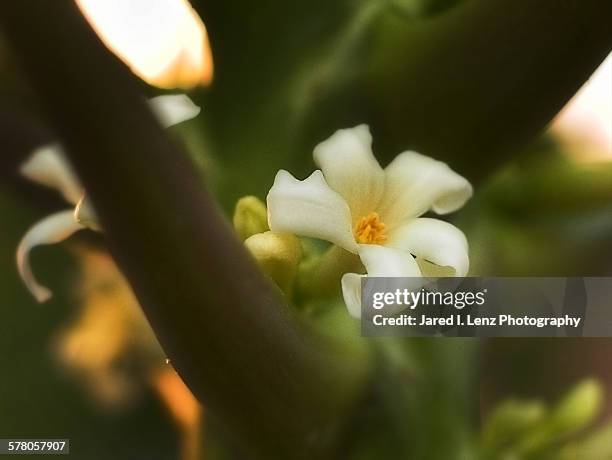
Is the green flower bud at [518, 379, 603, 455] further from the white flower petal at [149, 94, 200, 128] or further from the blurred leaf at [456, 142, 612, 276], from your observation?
the white flower petal at [149, 94, 200, 128]

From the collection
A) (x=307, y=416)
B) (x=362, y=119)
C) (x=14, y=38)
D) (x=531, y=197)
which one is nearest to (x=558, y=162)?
(x=531, y=197)

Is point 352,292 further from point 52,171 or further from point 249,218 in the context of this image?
point 52,171

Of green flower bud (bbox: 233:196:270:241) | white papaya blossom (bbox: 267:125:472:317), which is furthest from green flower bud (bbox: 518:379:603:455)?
green flower bud (bbox: 233:196:270:241)

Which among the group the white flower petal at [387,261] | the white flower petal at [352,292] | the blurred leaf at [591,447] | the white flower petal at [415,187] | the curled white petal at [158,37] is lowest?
the blurred leaf at [591,447]

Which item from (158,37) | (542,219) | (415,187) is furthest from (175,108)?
(542,219)

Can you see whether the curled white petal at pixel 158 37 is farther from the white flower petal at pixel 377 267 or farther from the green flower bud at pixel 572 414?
the green flower bud at pixel 572 414

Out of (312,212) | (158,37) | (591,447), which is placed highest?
(158,37)

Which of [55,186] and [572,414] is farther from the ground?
[55,186]

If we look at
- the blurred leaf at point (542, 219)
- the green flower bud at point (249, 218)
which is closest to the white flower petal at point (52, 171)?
the green flower bud at point (249, 218)
